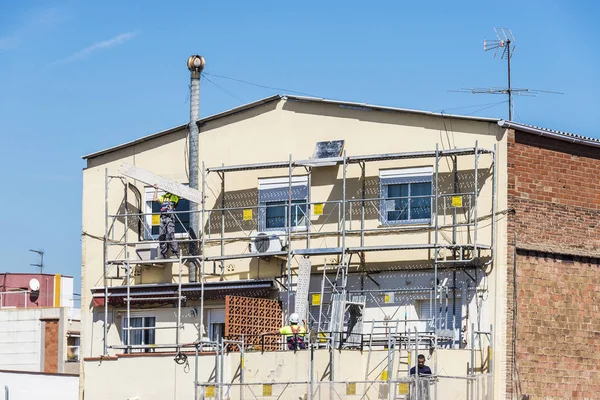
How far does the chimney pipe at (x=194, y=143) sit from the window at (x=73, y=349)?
39.8ft

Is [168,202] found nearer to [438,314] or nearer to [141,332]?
[141,332]

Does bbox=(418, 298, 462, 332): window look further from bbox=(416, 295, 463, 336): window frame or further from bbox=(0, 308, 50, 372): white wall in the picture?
bbox=(0, 308, 50, 372): white wall

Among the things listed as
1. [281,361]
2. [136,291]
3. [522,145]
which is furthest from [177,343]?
[522,145]

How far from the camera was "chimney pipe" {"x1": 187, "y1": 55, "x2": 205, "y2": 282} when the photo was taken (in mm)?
35188

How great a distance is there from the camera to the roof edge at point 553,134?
31094 millimetres

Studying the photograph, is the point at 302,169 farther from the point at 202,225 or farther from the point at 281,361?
the point at 281,361

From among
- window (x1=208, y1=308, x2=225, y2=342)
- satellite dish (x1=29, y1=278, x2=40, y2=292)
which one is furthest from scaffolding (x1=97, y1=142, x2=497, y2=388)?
satellite dish (x1=29, y1=278, x2=40, y2=292)

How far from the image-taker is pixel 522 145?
31422mm

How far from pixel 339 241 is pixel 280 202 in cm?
221

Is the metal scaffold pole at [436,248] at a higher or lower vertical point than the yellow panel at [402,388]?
higher

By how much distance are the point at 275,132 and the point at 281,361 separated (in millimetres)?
6944

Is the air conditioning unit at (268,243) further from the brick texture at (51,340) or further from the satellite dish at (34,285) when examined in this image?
the satellite dish at (34,285)

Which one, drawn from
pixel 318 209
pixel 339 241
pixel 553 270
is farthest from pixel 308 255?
pixel 553 270

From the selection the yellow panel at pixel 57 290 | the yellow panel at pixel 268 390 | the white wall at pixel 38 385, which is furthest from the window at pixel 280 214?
the yellow panel at pixel 57 290
